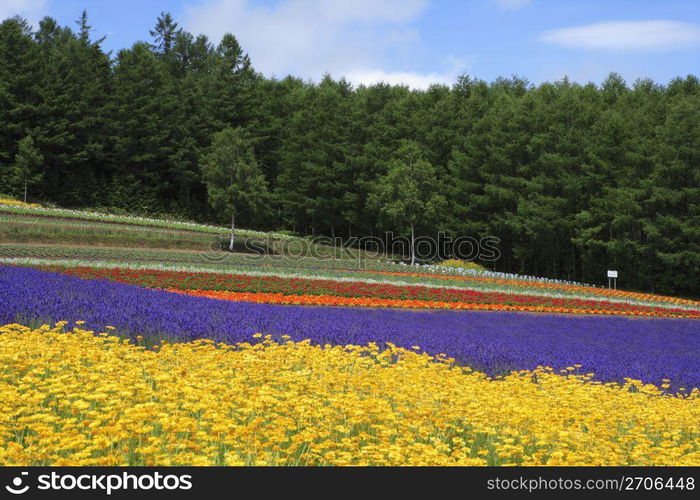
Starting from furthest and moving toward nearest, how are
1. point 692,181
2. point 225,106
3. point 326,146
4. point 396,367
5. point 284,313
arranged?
1. point 225,106
2. point 326,146
3. point 692,181
4. point 284,313
5. point 396,367

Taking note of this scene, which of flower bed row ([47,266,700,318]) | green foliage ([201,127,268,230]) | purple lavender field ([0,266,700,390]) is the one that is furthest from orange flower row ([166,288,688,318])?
green foliage ([201,127,268,230])

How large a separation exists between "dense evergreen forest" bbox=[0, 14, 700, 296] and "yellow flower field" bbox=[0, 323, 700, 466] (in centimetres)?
4002

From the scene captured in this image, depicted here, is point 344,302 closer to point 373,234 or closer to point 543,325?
point 543,325

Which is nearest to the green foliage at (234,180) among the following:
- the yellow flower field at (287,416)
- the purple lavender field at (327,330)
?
the purple lavender field at (327,330)

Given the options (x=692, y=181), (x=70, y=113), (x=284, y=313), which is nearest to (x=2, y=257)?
(x=284, y=313)

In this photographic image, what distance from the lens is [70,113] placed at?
61.0m

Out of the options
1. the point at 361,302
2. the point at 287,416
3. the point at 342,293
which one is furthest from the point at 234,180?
the point at 287,416

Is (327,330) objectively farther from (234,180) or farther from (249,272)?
(234,180)

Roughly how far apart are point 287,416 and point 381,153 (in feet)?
191

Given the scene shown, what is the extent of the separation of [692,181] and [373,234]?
30910mm

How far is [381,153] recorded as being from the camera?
6278 centimetres

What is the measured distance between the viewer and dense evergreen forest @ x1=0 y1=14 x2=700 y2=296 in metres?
47.2

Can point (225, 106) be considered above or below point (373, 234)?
above

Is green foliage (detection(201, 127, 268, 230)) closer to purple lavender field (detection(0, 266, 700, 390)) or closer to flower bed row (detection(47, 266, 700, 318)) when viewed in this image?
flower bed row (detection(47, 266, 700, 318))
